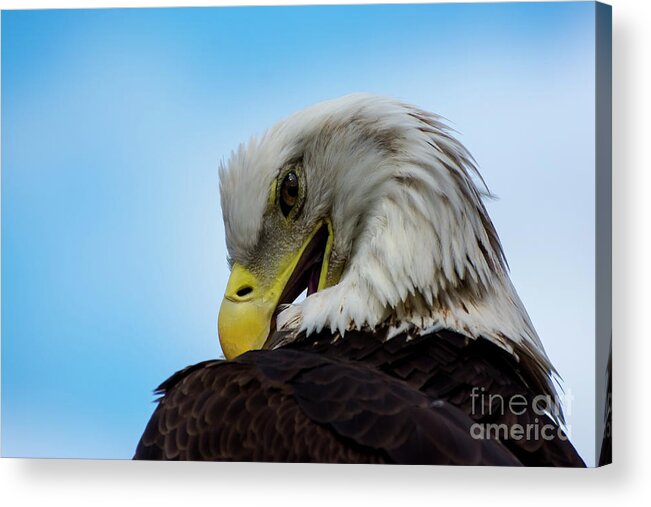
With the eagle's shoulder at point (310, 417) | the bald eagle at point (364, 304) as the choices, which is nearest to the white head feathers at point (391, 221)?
the bald eagle at point (364, 304)

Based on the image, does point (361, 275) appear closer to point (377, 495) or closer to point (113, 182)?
point (377, 495)

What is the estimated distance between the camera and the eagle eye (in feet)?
11.3

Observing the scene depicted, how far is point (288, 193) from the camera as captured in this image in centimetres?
344

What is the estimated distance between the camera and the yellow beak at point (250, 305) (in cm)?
335

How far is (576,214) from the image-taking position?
3.39m

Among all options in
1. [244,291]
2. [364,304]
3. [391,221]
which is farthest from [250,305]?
[391,221]

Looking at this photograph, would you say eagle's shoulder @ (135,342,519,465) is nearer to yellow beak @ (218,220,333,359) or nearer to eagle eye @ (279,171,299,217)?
yellow beak @ (218,220,333,359)

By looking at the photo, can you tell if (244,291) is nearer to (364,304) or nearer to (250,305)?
(250,305)

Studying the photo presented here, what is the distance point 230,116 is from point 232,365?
0.89 m

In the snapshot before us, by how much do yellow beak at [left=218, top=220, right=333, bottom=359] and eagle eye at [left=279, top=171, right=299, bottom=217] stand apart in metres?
0.10

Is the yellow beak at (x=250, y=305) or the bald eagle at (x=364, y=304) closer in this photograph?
the bald eagle at (x=364, y=304)

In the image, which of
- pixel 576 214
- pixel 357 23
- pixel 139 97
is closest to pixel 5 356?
pixel 139 97

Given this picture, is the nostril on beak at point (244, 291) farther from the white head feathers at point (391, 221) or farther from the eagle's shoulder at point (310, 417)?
the eagle's shoulder at point (310, 417)

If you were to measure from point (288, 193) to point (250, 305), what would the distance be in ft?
1.15
